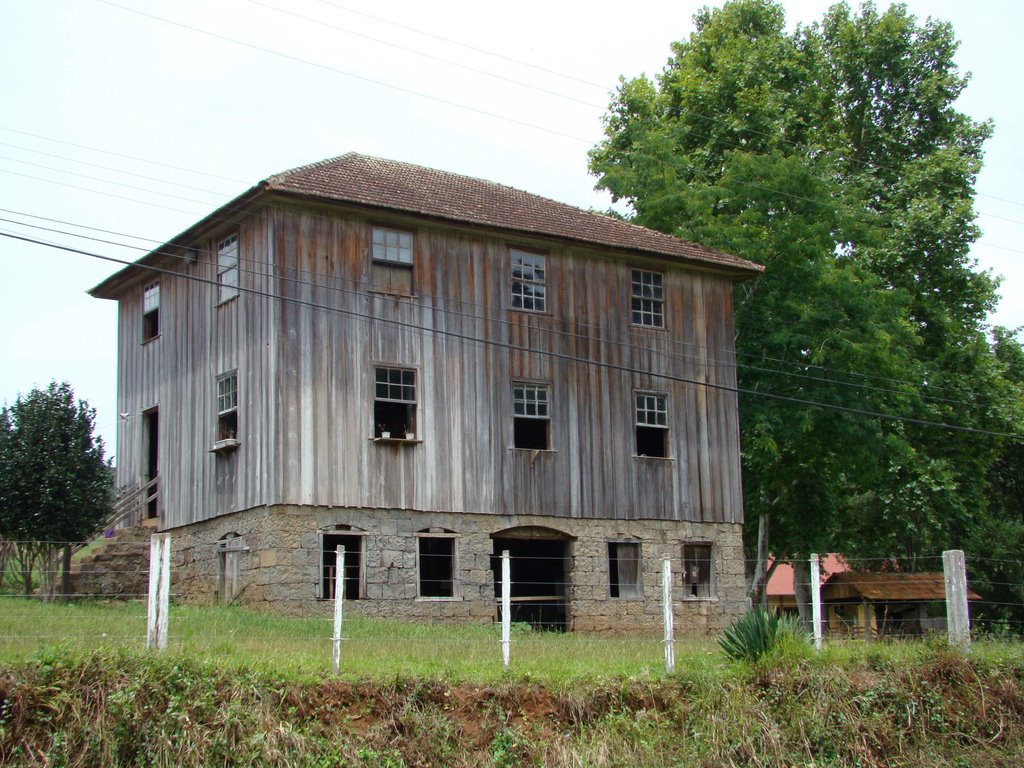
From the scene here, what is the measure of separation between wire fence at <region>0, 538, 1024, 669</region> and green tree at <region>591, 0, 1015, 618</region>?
14.9 ft

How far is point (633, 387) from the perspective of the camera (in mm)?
28469

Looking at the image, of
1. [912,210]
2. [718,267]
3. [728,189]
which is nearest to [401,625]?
[718,267]

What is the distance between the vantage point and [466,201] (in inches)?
1089

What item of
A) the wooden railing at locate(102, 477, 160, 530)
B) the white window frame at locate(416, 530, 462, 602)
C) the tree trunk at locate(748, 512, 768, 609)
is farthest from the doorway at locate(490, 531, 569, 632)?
the tree trunk at locate(748, 512, 768, 609)

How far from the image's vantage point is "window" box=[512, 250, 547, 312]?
27281mm

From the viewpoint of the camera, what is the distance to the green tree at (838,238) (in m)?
32.9

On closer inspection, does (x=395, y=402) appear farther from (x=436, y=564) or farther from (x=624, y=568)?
→ (x=624, y=568)

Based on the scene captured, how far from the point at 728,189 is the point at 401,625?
56.9 feet

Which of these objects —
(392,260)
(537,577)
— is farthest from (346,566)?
(537,577)

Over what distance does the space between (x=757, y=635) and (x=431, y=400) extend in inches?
382

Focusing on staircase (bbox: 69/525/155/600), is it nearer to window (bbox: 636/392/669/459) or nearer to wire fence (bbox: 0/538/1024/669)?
wire fence (bbox: 0/538/1024/669)

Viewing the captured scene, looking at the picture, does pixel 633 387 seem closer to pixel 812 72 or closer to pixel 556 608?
pixel 556 608

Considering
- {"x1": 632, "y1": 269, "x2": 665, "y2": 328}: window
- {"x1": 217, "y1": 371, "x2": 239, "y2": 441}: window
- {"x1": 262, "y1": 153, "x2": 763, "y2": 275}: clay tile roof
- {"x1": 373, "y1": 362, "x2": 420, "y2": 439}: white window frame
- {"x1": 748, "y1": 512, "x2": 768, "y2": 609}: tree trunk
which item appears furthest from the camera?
{"x1": 748, "y1": 512, "x2": 768, "y2": 609}: tree trunk

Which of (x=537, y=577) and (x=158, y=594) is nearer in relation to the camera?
(x=158, y=594)
